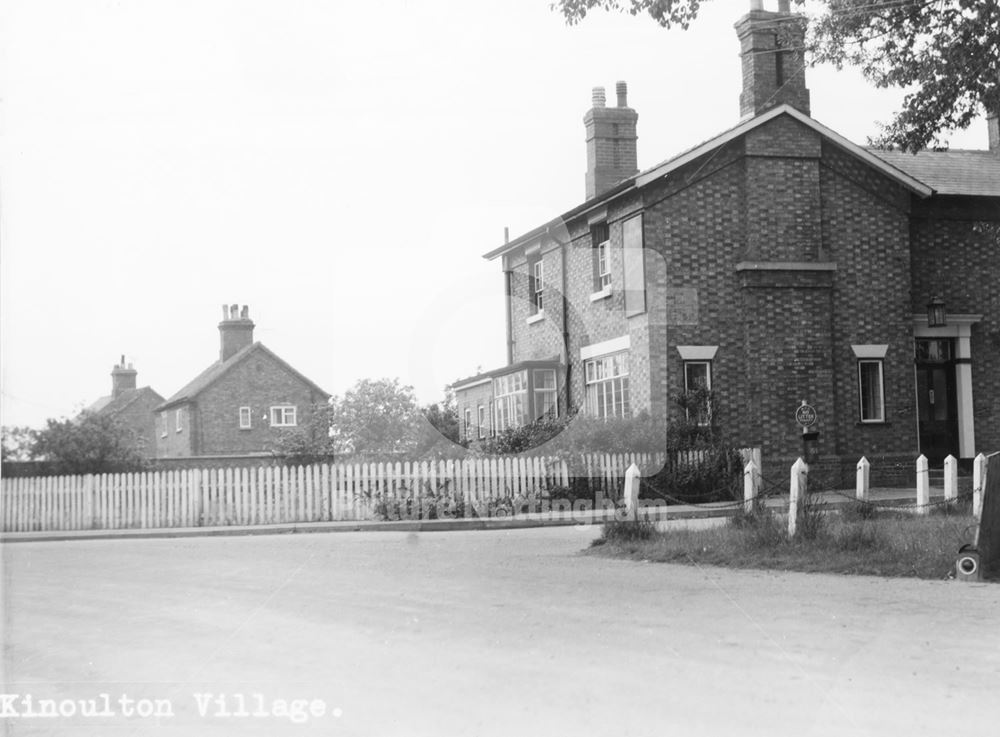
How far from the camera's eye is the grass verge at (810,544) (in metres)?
11.2

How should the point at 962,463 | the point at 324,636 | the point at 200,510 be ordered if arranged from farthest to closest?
the point at 962,463
the point at 200,510
the point at 324,636

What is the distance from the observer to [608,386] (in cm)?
2725

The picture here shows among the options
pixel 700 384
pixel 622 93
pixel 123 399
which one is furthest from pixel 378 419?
pixel 123 399

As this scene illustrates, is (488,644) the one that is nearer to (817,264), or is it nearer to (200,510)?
(200,510)

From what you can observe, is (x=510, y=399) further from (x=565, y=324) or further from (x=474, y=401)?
(x=474, y=401)

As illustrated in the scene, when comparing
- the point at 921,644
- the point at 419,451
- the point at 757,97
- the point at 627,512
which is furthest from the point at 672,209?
the point at 921,644

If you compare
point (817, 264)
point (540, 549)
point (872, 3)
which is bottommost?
point (540, 549)

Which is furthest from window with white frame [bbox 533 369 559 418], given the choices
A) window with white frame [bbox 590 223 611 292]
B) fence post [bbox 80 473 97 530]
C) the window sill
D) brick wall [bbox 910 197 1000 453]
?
fence post [bbox 80 473 97 530]

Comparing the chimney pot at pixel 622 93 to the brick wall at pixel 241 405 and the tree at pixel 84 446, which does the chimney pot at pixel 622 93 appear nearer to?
the tree at pixel 84 446

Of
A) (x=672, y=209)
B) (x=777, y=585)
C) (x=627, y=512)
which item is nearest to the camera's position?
(x=777, y=585)

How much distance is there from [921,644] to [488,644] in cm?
270

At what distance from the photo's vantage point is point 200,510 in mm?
22766

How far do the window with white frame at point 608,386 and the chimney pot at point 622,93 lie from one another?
7.32 metres

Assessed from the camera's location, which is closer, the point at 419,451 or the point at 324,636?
the point at 324,636
